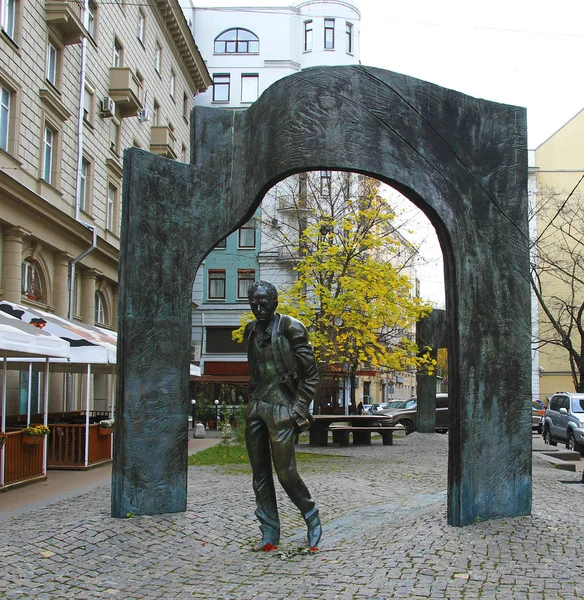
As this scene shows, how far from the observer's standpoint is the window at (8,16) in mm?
19625

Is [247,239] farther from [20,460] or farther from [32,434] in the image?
[20,460]

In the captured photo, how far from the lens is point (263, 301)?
21.6 feet

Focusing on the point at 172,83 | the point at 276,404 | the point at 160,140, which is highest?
the point at 172,83

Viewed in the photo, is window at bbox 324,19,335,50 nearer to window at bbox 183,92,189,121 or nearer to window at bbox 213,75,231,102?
window at bbox 213,75,231,102

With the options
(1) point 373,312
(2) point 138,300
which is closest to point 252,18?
(1) point 373,312

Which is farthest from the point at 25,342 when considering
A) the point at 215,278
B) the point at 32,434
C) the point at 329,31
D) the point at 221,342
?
the point at 329,31

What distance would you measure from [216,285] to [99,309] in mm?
18782

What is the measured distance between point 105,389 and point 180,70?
61.6ft

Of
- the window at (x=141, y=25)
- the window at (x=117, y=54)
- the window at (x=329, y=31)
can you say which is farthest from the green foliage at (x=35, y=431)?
the window at (x=329, y=31)

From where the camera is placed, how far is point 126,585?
5.71m

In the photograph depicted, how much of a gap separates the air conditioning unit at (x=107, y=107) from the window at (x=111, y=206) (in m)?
2.63

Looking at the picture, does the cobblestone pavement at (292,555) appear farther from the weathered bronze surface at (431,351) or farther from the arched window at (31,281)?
the weathered bronze surface at (431,351)

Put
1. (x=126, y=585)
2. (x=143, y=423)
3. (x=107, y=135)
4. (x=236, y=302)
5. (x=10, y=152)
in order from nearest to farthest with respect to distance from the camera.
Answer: (x=126, y=585) → (x=143, y=423) → (x=10, y=152) → (x=107, y=135) → (x=236, y=302)

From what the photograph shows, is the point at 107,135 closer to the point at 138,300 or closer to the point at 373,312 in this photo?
the point at 373,312
